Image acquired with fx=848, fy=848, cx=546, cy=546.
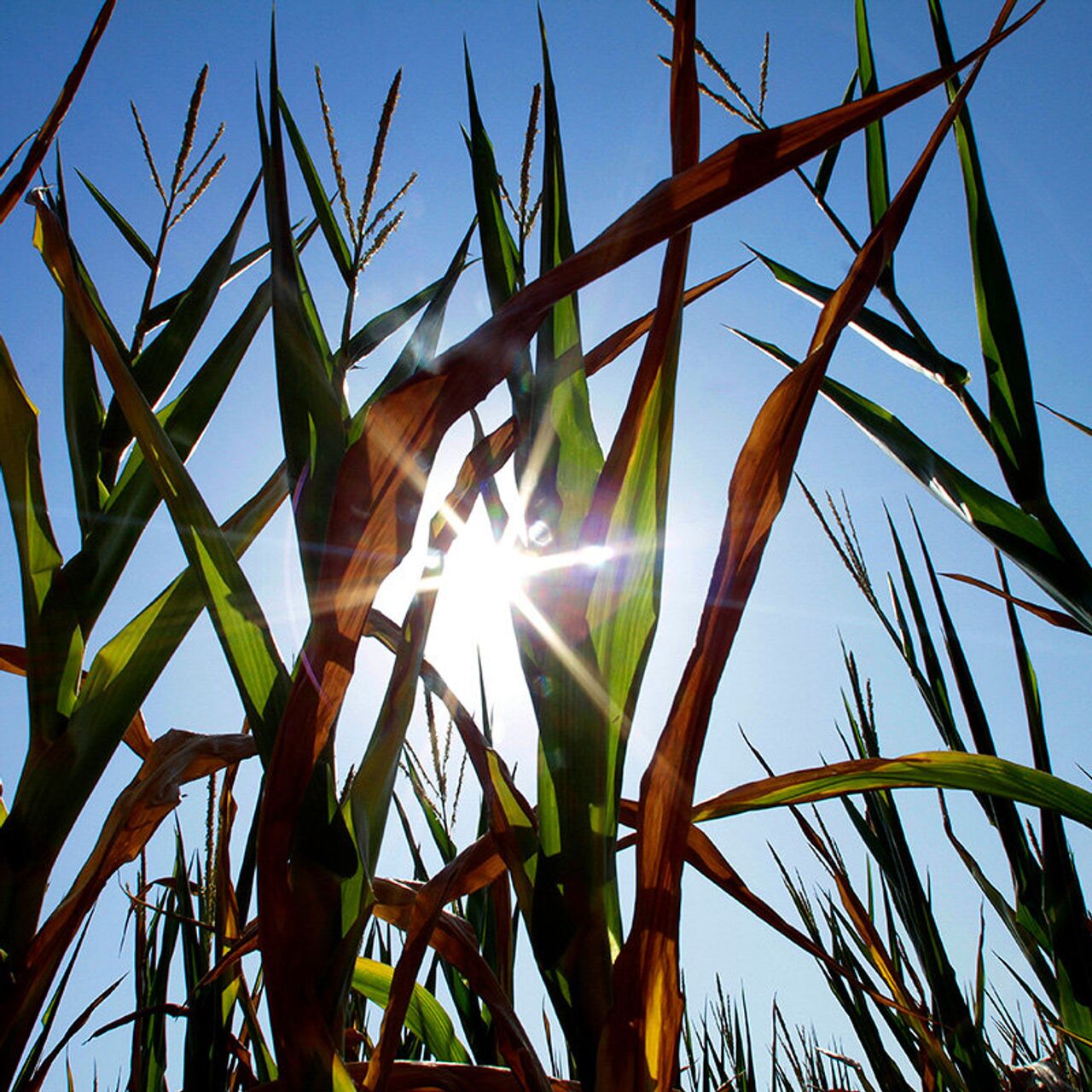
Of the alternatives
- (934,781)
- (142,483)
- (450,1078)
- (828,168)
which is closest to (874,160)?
(828,168)

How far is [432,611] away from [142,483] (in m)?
0.24

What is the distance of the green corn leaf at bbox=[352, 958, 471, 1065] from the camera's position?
60cm

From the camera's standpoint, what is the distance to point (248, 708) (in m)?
0.39

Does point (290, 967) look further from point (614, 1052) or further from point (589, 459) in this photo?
point (589, 459)

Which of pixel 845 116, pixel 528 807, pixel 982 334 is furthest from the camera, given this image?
pixel 982 334

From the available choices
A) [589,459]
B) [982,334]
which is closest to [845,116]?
[589,459]

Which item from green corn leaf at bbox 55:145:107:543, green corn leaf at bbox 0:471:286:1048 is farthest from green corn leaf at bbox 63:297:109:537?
green corn leaf at bbox 0:471:286:1048

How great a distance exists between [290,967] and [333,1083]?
0.05m

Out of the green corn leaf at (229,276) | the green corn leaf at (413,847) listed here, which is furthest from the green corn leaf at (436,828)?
the green corn leaf at (229,276)

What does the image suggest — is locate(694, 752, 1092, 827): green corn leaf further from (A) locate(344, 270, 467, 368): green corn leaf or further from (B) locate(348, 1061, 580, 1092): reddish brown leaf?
(A) locate(344, 270, 467, 368): green corn leaf

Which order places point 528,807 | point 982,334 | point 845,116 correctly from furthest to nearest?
point 982,334
point 528,807
point 845,116

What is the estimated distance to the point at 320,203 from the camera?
606 mm

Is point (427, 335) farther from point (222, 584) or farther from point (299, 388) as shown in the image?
point (222, 584)

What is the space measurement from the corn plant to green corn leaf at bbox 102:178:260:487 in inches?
0.4
